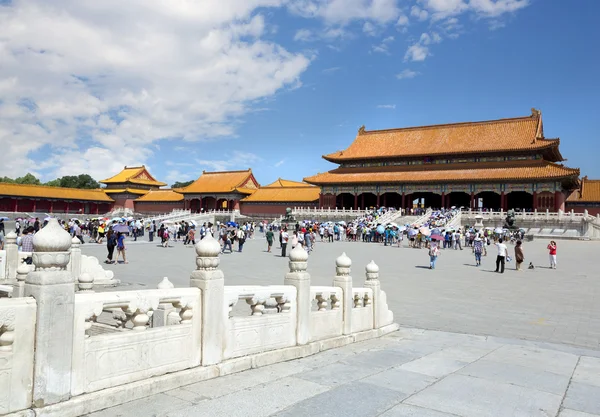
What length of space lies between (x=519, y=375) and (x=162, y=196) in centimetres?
6885

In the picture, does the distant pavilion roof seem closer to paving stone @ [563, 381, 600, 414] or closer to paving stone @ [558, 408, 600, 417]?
paving stone @ [563, 381, 600, 414]

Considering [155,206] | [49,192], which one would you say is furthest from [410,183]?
[49,192]

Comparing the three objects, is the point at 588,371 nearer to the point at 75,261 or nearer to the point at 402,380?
the point at 402,380

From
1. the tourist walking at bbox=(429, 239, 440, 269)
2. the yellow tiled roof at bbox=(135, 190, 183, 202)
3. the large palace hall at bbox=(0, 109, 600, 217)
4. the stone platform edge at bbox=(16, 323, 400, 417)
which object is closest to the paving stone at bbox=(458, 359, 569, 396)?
the stone platform edge at bbox=(16, 323, 400, 417)

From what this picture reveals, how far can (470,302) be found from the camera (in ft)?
39.7

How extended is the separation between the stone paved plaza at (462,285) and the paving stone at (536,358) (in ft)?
4.42

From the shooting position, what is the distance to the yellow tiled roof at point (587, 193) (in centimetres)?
5078

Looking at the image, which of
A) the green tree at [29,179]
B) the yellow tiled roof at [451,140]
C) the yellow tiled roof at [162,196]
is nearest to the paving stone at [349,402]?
the yellow tiled roof at [451,140]

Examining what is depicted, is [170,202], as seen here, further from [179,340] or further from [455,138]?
[179,340]

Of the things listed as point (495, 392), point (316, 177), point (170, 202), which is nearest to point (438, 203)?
point (316, 177)

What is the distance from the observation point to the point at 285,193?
61.7 metres

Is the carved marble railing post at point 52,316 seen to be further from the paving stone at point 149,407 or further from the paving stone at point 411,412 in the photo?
the paving stone at point 411,412

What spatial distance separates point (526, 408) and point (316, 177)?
54703 millimetres

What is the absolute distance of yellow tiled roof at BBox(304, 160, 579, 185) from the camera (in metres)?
45.8
